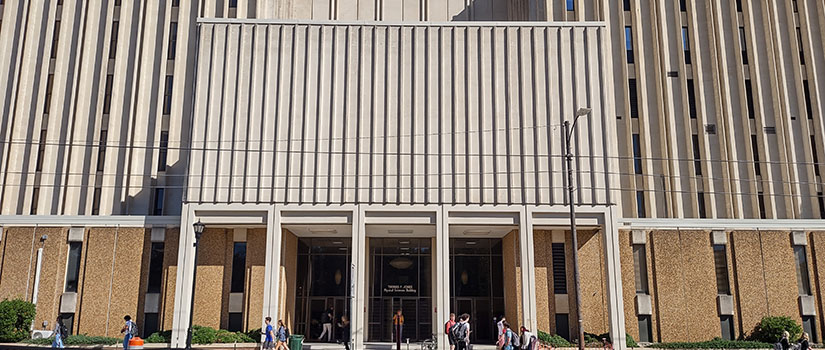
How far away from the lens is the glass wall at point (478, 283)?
3659 centimetres

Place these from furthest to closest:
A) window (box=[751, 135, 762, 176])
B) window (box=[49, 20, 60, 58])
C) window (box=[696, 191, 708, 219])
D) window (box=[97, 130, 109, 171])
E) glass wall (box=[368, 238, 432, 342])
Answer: window (box=[49, 20, 60, 58]), window (box=[97, 130, 109, 171]), window (box=[751, 135, 762, 176]), window (box=[696, 191, 708, 219]), glass wall (box=[368, 238, 432, 342])

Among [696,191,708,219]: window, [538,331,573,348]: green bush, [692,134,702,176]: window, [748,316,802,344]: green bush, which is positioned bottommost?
[538,331,573,348]: green bush

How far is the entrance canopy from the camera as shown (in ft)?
106

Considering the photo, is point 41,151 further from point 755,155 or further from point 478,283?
point 755,155

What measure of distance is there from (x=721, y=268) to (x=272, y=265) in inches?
859

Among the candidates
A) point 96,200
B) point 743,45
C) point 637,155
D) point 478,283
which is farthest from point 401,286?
point 743,45

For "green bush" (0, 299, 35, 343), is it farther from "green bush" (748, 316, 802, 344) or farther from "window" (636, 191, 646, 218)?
"green bush" (748, 316, 802, 344)

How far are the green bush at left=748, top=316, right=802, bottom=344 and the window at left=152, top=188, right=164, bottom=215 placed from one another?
1271 inches

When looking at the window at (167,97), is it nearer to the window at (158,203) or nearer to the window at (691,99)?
the window at (158,203)

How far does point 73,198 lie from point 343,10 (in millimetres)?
20542

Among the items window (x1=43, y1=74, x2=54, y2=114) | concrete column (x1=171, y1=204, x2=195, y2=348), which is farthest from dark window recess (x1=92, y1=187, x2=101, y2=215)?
concrete column (x1=171, y1=204, x2=195, y2=348)

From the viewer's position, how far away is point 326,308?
120ft

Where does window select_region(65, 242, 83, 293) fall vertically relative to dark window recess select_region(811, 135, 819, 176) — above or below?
below

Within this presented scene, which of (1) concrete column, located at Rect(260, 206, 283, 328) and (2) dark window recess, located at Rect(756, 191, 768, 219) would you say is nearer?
(1) concrete column, located at Rect(260, 206, 283, 328)
